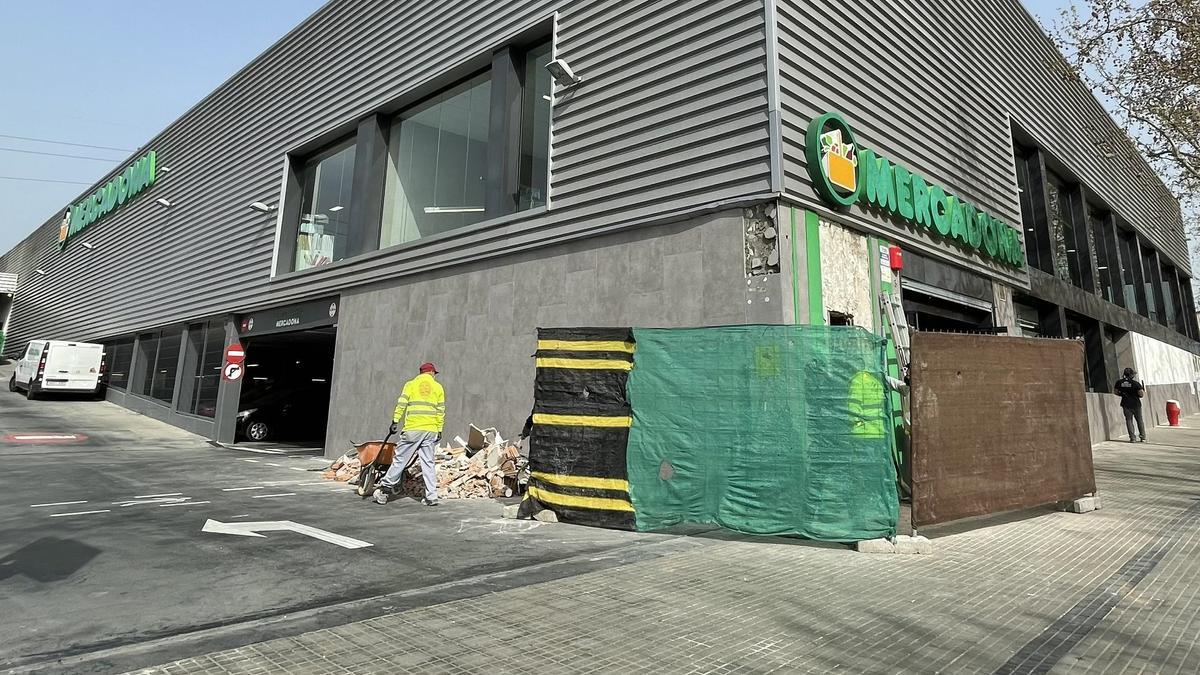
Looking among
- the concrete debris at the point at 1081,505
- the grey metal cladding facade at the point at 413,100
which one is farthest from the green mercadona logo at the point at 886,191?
the concrete debris at the point at 1081,505

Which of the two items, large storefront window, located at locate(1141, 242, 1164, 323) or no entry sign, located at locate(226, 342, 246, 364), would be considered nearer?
no entry sign, located at locate(226, 342, 246, 364)

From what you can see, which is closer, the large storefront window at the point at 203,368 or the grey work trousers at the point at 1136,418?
the grey work trousers at the point at 1136,418

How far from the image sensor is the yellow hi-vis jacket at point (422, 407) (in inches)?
334

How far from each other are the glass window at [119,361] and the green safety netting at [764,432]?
27458mm

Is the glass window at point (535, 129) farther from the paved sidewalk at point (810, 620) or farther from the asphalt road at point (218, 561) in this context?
the paved sidewalk at point (810, 620)

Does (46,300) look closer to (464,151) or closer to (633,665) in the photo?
(464,151)

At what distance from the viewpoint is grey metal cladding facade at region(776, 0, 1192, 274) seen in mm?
8234

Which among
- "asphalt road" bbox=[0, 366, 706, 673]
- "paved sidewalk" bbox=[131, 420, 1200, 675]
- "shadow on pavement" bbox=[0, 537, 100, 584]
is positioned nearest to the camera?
"paved sidewalk" bbox=[131, 420, 1200, 675]

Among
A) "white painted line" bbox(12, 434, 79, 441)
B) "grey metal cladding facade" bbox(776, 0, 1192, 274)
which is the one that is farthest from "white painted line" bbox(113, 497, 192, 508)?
"white painted line" bbox(12, 434, 79, 441)

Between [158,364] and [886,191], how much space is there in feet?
84.4

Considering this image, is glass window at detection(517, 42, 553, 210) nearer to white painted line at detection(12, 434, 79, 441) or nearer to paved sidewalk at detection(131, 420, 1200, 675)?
paved sidewalk at detection(131, 420, 1200, 675)

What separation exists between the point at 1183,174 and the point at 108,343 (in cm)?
3874

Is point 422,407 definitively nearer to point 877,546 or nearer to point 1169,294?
point 877,546

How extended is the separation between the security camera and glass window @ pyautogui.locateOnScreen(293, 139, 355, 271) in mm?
7535
